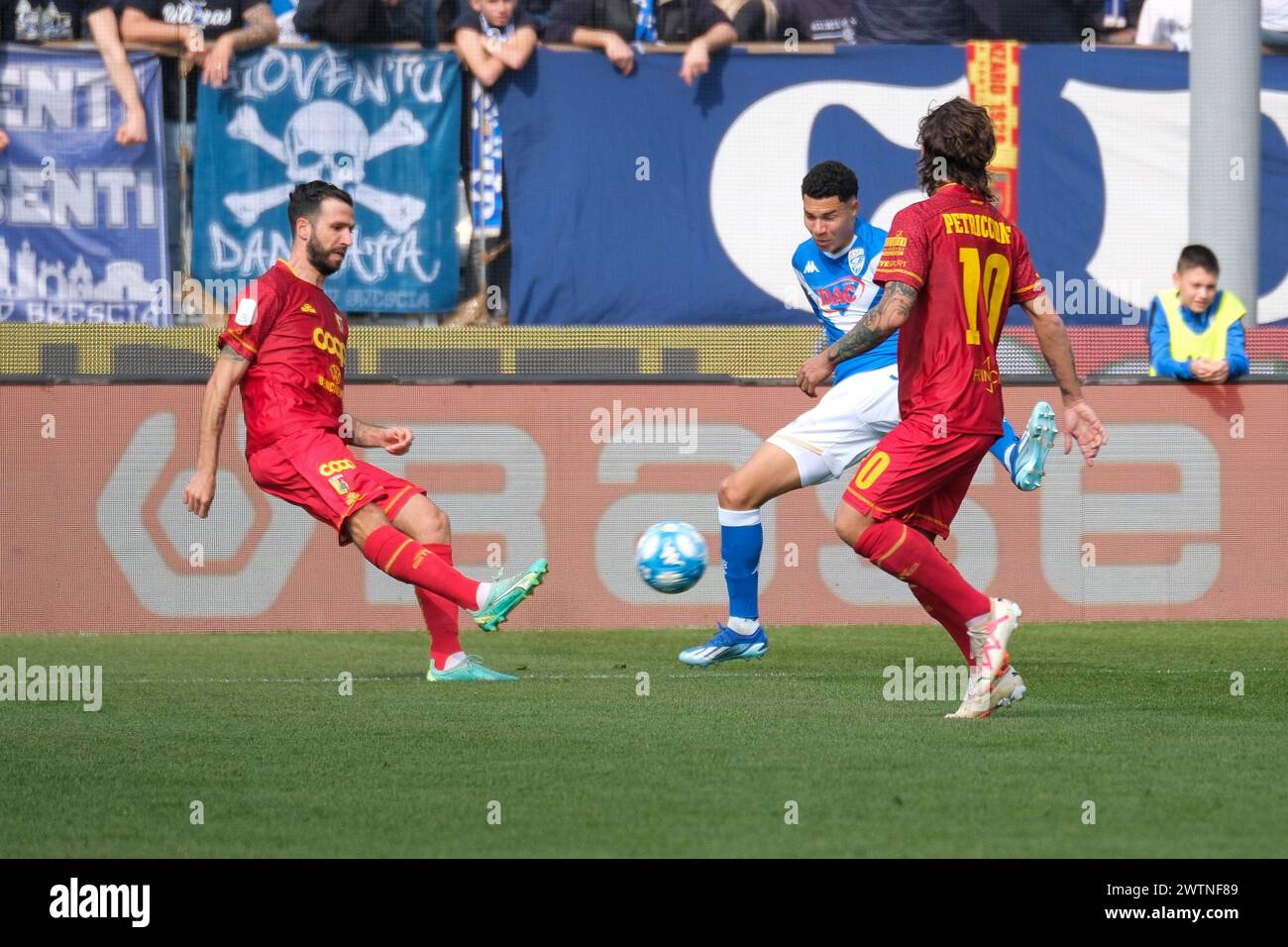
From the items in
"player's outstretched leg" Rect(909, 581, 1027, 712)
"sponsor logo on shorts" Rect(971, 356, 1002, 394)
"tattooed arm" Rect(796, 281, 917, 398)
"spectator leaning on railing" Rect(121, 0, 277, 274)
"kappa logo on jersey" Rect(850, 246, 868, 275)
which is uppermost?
"spectator leaning on railing" Rect(121, 0, 277, 274)

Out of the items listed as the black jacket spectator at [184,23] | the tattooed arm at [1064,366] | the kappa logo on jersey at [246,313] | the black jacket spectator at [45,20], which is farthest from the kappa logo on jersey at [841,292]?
the black jacket spectator at [45,20]

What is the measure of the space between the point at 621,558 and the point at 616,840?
6.87m

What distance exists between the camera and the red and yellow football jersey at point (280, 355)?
27.8ft

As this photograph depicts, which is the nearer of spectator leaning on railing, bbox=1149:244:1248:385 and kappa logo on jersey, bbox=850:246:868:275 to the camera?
kappa logo on jersey, bbox=850:246:868:275

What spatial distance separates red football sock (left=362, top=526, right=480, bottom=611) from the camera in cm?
808

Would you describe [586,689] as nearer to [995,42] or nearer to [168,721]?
[168,721]

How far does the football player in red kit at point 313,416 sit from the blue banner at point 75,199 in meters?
5.16

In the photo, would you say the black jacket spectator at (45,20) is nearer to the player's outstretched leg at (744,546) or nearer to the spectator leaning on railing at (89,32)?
the spectator leaning on railing at (89,32)

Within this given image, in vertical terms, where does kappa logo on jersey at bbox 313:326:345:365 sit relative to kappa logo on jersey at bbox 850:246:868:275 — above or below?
below

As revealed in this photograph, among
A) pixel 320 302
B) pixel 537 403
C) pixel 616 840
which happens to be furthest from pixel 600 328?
pixel 616 840

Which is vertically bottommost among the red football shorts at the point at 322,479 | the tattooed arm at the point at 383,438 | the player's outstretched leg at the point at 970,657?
the player's outstretched leg at the point at 970,657

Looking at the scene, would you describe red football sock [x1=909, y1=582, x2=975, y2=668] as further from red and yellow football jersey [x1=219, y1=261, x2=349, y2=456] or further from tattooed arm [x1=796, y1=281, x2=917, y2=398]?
red and yellow football jersey [x1=219, y1=261, x2=349, y2=456]

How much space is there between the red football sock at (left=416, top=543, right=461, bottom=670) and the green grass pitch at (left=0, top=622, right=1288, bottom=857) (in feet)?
0.75

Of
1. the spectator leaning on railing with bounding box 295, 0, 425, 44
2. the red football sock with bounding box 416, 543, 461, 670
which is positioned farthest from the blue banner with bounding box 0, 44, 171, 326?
the red football sock with bounding box 416, 543, 461, 670
